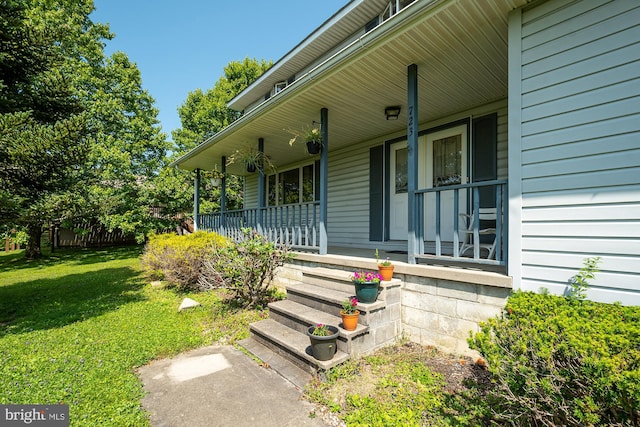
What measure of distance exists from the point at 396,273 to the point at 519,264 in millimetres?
1310

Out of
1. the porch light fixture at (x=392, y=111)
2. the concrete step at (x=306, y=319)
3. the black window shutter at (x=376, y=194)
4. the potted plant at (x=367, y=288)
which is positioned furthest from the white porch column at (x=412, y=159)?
the black window shutter at (x=376, y=194)

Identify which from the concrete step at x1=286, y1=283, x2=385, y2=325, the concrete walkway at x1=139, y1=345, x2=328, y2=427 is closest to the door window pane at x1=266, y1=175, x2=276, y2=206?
the concrete step at x1=286, y1=283, x2=385, y2=325

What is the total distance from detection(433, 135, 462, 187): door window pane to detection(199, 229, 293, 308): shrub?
119 inches

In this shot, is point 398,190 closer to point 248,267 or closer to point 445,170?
point 445,170

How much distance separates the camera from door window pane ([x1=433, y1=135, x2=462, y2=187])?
5.20 m

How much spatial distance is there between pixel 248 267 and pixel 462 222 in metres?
3.57

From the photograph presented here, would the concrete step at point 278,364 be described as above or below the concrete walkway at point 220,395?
above

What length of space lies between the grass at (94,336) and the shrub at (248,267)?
35 cm

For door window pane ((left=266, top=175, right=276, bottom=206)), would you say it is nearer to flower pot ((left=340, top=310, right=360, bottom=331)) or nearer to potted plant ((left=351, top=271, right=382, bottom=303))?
potted plant ((left=351, top=271, right=382, bottom=303))

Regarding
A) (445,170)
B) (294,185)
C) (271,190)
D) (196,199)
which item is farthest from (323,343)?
(196,199)

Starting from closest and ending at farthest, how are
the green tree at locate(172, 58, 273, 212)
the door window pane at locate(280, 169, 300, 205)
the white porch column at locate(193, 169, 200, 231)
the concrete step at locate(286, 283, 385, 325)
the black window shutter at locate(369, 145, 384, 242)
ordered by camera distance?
1. the concrete step at locate(286, 283, 385, 325)
2. the black window shutter at locate(369, 145, 384, 242)
3. the door window pane at locate(280, 169, 300, 205)
4. the white porch column at locate(193, 169, 200, 231)
5. the green tree at locate(172, 58, 273, 212)

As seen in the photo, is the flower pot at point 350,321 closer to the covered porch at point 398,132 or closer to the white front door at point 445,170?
the covered porch at point 398,132

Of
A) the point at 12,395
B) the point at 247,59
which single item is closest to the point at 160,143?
the point at 247,59

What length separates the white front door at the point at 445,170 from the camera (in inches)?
202
